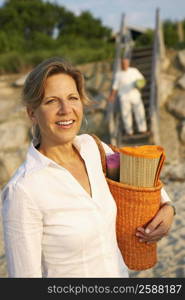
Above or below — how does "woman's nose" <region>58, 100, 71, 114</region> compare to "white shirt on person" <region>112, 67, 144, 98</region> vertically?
below

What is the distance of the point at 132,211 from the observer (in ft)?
5.74

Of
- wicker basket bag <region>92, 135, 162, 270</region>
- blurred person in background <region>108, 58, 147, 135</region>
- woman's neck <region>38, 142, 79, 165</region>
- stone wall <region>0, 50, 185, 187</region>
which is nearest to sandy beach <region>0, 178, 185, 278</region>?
wicker basket bag <region>92, 135, 162, 270</region>

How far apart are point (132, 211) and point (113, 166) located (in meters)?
0.23

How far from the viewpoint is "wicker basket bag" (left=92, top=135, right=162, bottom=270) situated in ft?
5.70

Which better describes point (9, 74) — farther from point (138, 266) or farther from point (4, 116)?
point (138, 266)

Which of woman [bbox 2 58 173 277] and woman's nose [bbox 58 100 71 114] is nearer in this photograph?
woman [bbox 2 58 173 277]

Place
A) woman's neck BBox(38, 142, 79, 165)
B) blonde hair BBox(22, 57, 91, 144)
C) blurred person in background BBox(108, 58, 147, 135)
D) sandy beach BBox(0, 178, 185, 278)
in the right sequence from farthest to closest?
blurred person in background BBox(108, 58, 147, 135) < sandy beach BBox(0, 178, 185, 278) < woman's neck BBox(38, 142, 79, 165) < blonde hair BBox(22, 57, 91, 144)

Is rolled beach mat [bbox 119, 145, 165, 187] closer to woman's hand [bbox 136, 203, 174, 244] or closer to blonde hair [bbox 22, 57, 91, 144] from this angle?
woman's hand [bbox 136, 203, 174, 244]

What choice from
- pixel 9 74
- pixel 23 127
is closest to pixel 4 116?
pixel 23 127

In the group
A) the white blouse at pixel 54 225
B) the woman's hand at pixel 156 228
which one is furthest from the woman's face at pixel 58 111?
the woman's hand at pixel 156 228


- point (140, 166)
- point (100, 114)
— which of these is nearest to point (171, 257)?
point (140, 166)

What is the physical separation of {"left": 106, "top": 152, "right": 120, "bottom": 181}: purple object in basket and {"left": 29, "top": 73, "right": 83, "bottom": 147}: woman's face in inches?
10.1

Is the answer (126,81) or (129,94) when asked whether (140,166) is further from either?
(129,94)

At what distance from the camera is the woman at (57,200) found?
1435 mm
